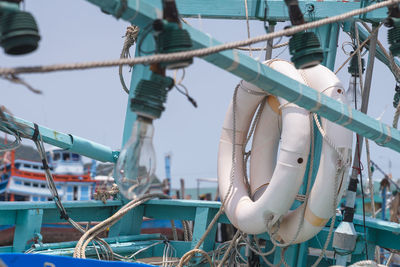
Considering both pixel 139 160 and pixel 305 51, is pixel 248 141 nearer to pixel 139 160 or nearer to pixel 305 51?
pixel 305 51

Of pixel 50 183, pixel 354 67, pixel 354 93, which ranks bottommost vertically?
pixel 50 183

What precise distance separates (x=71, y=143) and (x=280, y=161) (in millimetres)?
2465

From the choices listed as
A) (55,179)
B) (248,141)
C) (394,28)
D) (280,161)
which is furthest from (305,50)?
(55,179)

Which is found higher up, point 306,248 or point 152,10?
point 152,10

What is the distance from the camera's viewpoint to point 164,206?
20.6 ft

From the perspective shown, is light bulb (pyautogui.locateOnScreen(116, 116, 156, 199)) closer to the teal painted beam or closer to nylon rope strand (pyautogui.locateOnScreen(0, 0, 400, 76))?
nylon rope strand (pyautogui.locateOnScreen(0, 0, 400, 76))

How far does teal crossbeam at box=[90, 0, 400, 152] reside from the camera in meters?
3.18

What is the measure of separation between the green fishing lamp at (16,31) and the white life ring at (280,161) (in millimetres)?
2203

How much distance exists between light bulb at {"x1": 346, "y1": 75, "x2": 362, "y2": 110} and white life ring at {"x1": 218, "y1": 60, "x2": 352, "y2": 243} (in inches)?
31.9

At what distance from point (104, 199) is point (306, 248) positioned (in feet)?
6.82

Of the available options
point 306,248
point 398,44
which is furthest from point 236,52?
point 306,248

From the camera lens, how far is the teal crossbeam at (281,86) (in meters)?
3.18

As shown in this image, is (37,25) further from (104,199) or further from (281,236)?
(104,199)

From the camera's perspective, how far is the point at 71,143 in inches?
240
